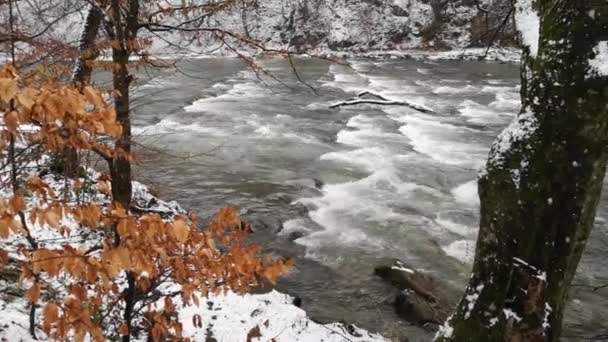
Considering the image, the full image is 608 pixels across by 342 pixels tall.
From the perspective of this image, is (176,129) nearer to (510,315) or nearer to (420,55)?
(510,315)

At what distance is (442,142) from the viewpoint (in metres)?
15.9

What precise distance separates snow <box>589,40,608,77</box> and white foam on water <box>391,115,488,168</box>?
10.8 meters

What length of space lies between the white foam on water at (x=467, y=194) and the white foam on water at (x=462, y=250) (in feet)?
6.63

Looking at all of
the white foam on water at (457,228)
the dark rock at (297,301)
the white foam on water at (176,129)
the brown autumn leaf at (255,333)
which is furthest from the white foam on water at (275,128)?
the brown autumn leaf at (255,333)

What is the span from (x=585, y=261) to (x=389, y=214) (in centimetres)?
353

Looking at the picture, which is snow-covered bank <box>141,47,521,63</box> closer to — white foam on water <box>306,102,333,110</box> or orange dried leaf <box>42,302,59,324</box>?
white foam on water <box>306,102,333,110</box>

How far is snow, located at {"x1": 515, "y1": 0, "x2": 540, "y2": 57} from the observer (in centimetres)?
352

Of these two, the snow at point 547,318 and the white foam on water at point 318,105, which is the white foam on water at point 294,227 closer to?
the snow at point 547,318

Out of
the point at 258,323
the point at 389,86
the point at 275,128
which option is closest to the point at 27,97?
the point at 258,323

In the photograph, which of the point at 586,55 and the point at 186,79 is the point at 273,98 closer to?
the point at 186,79

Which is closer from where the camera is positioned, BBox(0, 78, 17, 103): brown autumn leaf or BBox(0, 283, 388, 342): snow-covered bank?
BBox(0, 78, 17, 103): brown autumn leaf

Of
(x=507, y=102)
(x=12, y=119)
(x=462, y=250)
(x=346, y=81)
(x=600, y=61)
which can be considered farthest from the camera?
(x=346, y=81)

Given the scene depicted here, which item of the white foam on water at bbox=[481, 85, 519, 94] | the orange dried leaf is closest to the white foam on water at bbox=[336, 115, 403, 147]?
the white foam on water at bbox=[481, 85, 519, 94]

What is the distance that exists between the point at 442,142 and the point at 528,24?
41.0 ft
